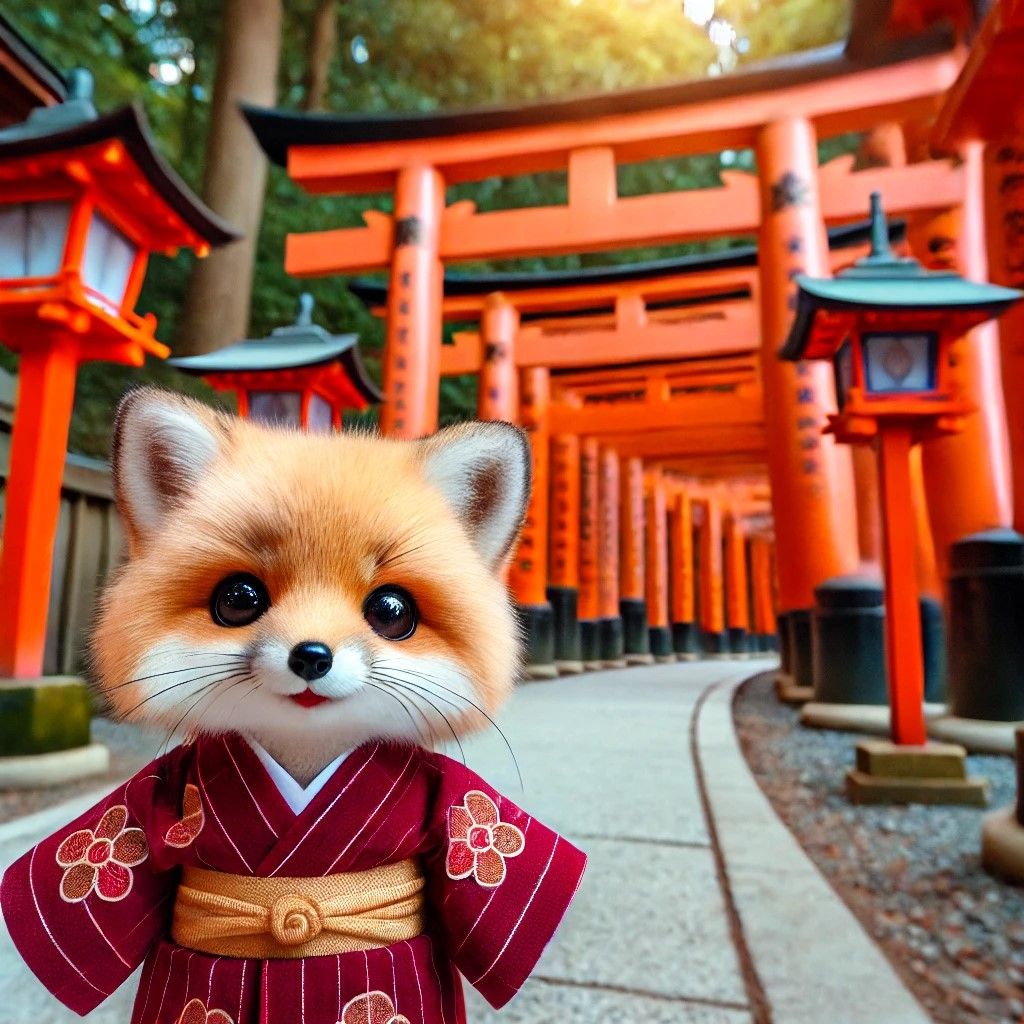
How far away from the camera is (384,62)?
8.54 metres

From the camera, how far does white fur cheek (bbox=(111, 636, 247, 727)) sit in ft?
2.27

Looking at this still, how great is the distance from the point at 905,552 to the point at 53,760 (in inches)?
121

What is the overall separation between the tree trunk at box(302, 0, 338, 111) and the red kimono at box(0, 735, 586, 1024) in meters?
8.76

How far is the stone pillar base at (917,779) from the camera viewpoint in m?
2.48

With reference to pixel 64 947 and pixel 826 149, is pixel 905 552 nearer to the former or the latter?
pixel 64 947

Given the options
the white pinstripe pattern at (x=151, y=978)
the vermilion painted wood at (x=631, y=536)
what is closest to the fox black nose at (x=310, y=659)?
the white pinstripe pattern at (x=151, y=978)

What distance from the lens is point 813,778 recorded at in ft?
9.52

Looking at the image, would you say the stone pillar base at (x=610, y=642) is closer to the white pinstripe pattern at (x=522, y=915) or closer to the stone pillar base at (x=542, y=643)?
the stone pillar base at (x=542, y=643)

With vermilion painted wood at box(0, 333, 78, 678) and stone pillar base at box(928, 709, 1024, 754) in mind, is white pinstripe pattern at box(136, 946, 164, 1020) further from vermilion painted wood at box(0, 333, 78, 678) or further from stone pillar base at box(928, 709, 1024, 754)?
stone pillar base at box(928, 709, 1024, 754)

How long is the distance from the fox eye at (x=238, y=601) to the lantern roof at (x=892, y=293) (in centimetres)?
259

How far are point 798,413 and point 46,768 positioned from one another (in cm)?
414

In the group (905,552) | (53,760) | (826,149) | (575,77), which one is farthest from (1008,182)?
(826,149)

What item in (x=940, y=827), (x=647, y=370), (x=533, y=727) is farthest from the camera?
(x=647, y=370)

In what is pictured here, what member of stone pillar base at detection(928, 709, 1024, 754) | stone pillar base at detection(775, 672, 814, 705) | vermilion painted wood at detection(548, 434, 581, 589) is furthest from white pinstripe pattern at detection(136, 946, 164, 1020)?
vermilion painted wood at detection(548, 434, 581, 589)
